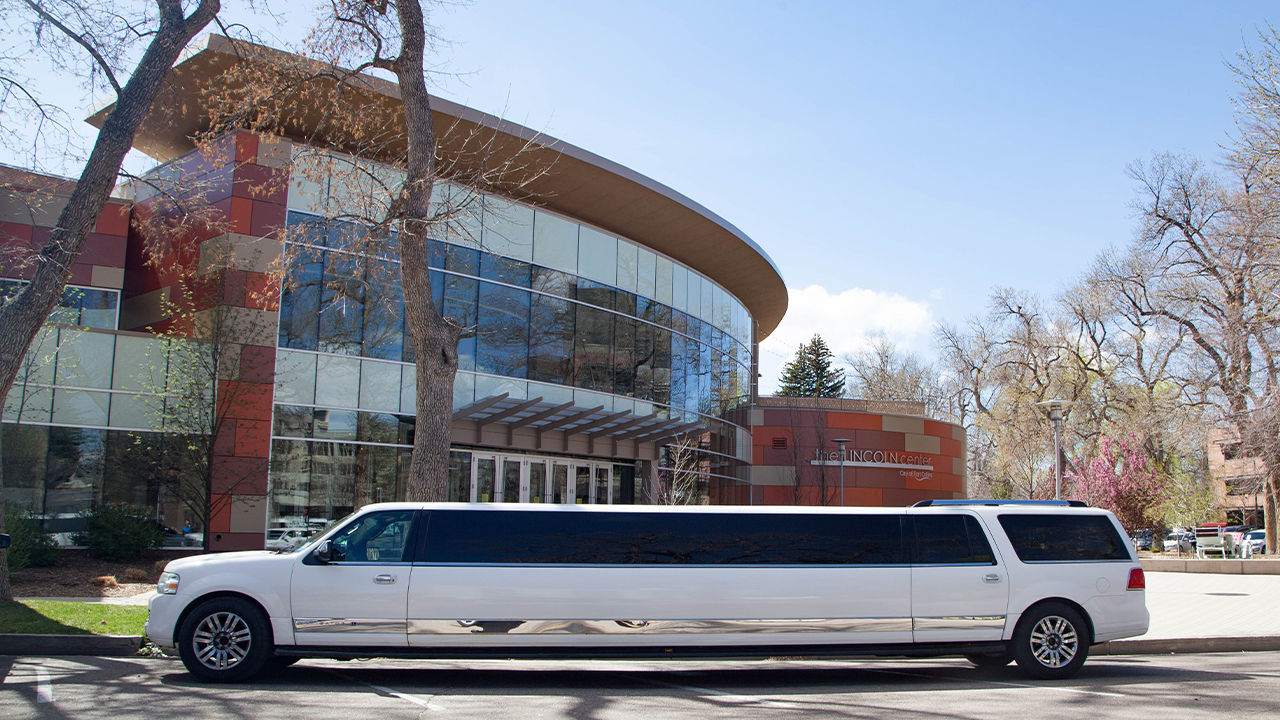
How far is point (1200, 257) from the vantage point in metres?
35.4

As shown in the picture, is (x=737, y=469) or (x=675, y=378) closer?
(x=675, y=378)

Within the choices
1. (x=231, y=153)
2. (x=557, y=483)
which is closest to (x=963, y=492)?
(x=557, y=483)

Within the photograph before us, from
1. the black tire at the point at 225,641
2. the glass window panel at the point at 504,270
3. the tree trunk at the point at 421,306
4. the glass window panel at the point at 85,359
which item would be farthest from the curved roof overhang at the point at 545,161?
the black tire at the point at 225,641

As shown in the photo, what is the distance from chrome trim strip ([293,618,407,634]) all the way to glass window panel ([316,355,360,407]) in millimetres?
12813

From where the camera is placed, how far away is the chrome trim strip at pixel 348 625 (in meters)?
8.50

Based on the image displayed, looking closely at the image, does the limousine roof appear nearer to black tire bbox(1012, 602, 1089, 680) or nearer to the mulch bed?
black tire bbox(1012, 602, 1089, 680)

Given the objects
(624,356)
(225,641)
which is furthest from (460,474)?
(225,641)

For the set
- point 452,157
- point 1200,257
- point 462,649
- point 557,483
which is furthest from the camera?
point 1200,257

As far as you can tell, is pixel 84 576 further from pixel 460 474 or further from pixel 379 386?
pixel 460 474

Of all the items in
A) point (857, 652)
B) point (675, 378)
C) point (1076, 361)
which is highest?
point (1076, 361)

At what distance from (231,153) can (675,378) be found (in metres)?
14.9

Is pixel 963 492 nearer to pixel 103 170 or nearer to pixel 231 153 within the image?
pixel 231 153

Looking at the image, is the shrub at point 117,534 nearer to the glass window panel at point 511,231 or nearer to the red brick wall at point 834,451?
the glass window panel at point 511,231

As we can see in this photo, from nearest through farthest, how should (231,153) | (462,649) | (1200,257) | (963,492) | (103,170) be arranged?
(462,649), (103,170), (231,153), (1200,257), (963,492)
